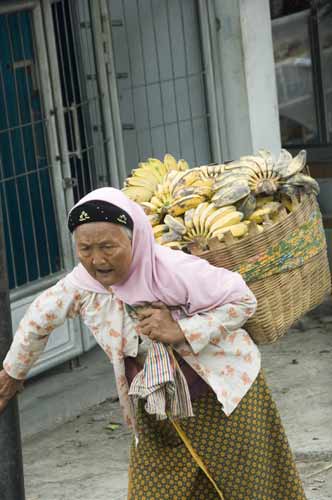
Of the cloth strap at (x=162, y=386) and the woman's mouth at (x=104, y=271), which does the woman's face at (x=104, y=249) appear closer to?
the woman's mouth at (x=104, y=271)

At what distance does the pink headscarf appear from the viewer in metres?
3.78

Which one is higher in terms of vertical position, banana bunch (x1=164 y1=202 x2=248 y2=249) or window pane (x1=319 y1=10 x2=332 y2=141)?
window pane (x1=319 y1=10 x2=332 y2=141)

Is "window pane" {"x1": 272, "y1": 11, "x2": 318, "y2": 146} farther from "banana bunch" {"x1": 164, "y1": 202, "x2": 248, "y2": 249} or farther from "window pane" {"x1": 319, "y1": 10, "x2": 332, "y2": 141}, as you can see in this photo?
"banana bunch" {"x1": 164, "y1": 202, "x2": 248, "y2": 249}

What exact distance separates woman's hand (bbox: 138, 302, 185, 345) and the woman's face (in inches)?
7.0

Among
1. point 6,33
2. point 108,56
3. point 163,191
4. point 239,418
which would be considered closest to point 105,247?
point 239,418

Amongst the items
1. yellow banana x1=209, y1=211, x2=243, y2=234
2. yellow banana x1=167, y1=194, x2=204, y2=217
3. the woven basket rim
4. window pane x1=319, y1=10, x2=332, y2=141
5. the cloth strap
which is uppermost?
window pane x1=319, y1=10, x2=332, y2=141

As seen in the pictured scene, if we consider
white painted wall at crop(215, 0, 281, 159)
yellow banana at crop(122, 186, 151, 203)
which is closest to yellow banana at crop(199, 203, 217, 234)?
yellow banana at crop(122, 186, 151, 203)

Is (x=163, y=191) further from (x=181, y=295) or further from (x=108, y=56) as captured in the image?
(x=108, y=56)

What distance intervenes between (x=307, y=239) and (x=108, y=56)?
301cm

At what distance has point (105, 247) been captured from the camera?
3.71 metres

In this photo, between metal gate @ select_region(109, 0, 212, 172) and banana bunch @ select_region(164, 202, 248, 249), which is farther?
metal gate @ select_region(109, 0, 212, 172)

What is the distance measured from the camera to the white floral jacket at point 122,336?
3.92 meters

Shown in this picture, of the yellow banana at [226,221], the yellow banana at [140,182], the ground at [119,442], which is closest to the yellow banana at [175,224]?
the yellow banana at [226,221]

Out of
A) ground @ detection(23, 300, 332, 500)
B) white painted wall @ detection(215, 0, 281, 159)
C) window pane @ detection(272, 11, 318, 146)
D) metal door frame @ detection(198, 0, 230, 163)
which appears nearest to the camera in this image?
ground @ detection(23, 300, 332, 500)
